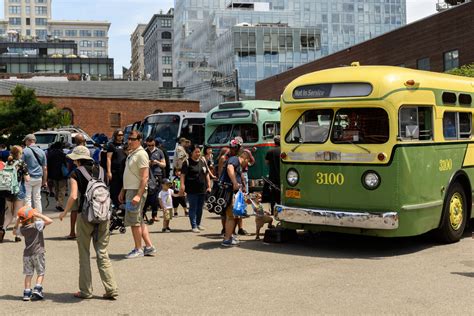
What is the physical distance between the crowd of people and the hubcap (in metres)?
3.19

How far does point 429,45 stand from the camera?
4050 centimetres

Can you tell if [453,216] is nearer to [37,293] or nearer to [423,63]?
[37,293]

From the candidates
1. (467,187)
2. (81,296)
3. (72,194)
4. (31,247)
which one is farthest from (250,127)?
(31,247)

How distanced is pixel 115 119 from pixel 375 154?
54995 mm

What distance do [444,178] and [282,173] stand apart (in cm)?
272

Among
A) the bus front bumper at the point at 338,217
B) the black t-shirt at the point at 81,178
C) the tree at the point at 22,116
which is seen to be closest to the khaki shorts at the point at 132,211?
the black t-shirt at the point at 81,178

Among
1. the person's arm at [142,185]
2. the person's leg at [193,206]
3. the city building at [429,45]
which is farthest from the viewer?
the city building at [429,45]

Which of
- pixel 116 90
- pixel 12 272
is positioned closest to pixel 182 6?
pixel 116 90

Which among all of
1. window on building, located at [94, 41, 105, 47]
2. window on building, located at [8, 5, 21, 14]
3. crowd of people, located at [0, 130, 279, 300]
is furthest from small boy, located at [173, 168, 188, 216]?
window on building, located at [94, 41, 105, 47]

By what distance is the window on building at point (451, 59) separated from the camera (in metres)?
37.7

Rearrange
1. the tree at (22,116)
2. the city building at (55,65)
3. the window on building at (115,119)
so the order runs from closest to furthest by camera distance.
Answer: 1. the tree at (22,116)
2. the window on building at (115,119)
3. the city building at (55,65)

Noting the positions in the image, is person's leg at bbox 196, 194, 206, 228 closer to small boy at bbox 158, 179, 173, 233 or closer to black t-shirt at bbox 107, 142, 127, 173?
small boy at bbox 158, 179, 173, 233

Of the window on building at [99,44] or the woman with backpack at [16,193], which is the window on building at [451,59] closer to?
the woman with backpack at [16,193]

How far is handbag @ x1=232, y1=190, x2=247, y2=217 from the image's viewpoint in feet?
34.7
